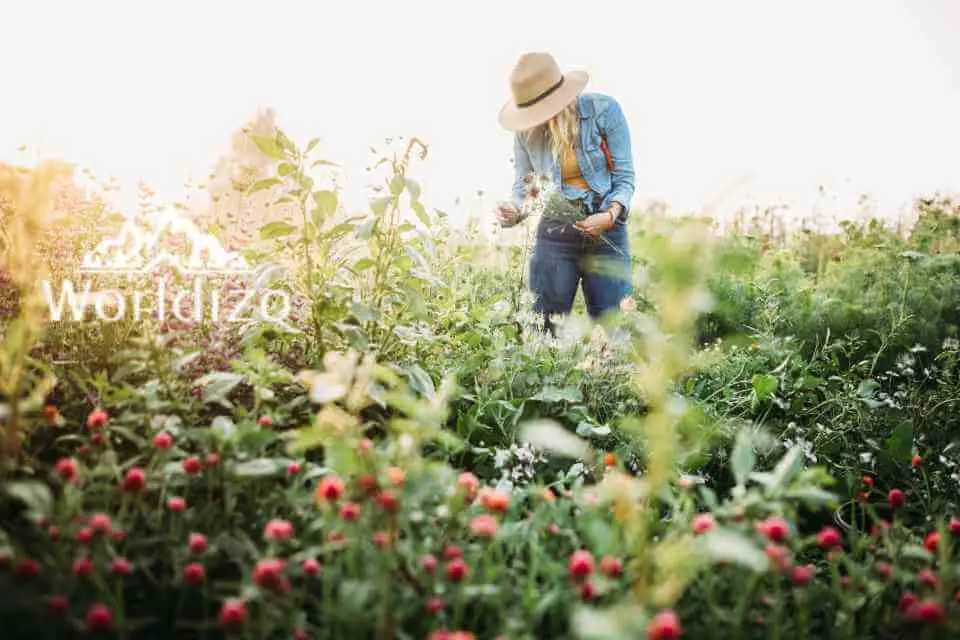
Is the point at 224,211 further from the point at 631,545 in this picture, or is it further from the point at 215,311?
the point at 631,545

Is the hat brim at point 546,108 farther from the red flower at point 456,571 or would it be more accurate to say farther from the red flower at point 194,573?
the red flower at point 194,573

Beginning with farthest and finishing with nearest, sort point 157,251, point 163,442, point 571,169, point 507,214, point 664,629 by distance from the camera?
point 571,169
point 507,214
point 157,251
point 163,442
point 664,629

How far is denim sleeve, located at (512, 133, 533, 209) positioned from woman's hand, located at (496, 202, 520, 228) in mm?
259

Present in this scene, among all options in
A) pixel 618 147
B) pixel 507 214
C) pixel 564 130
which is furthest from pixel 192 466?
pixel 618 147

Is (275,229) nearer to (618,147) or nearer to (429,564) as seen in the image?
(429,564)

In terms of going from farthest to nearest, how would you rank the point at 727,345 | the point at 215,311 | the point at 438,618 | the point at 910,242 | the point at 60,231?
the point at 910,242 → the point at 727,345 → the point at 60,231 → the point at 215,311 → the point at 438,618

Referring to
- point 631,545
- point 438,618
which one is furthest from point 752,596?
point 438,618

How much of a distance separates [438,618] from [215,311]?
1.42 m

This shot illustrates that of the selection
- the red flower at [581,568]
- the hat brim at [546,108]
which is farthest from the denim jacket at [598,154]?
the red flower at [581,568]

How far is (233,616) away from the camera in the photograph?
0.95 meters

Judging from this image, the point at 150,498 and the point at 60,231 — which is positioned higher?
the point at 60,231

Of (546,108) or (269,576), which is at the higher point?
(546,108)

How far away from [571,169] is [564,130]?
19 centimetres

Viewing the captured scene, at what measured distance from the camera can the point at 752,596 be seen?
1250 mm
